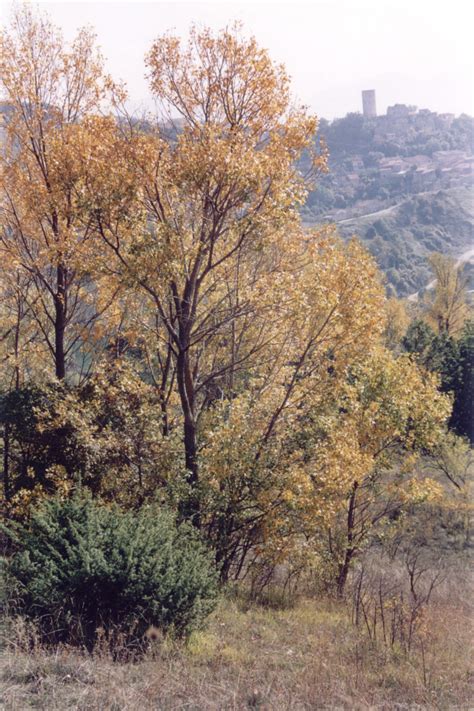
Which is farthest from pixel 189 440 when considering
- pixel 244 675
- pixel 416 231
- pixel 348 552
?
pixel 416 231

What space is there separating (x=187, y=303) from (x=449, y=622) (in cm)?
562

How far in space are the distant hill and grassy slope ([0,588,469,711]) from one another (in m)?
79.5

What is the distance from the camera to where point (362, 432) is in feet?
34.2

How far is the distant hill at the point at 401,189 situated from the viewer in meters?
103

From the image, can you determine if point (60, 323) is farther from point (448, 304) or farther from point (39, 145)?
point (448, 304)

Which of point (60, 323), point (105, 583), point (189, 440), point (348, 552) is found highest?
point (60, 323)

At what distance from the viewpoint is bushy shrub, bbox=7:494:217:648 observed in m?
5.71

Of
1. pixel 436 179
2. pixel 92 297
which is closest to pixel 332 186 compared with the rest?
pixel 436 179

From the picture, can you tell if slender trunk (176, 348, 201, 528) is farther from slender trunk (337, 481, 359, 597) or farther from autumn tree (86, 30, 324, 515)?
slender trunk (337, 481, 359, 597)

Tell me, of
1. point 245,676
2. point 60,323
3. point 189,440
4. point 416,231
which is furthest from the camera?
point 416,231

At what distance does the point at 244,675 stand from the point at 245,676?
14mm

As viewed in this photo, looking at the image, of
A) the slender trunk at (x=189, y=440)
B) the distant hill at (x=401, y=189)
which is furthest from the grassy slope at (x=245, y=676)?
the distant hill at (x=401, y=189)

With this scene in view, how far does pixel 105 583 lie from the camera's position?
5855 millimetres

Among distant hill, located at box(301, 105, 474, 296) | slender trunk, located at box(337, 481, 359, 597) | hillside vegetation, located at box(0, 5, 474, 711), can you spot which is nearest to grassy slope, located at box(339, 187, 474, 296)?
distant hill, located at box(301, 105, 474, 296)
